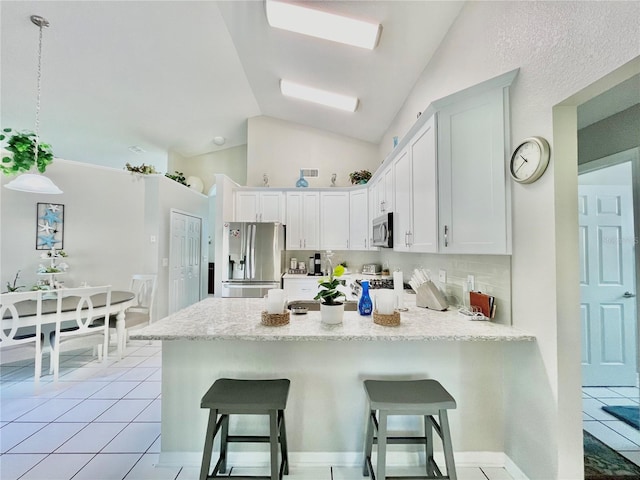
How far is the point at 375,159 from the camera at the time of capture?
4680 mm

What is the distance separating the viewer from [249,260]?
3.79 metres

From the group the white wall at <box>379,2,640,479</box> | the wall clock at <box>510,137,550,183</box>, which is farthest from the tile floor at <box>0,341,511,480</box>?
the wall clock at <box>510,137,550,183</box>

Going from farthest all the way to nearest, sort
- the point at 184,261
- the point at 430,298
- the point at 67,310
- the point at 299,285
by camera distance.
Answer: the point at 184,261, the point at 299,285, the point at 67,310, the point at 430,298

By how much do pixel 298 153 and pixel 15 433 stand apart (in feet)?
14.5

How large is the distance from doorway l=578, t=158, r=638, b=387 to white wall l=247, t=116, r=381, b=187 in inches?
114

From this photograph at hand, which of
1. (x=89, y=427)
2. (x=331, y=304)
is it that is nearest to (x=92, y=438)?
(x=89, y=427)

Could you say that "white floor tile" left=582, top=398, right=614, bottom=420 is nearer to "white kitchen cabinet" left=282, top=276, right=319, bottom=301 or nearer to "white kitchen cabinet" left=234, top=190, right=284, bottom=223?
"white kitchen cabinet" left=282, top=276, right=319, bottom=301

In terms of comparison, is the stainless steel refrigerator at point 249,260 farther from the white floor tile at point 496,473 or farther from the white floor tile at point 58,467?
the white floor tile at point 496,473

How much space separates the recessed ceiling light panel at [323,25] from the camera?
2244 mm

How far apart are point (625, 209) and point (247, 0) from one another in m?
3.98

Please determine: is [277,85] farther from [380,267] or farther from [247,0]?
[380,267]

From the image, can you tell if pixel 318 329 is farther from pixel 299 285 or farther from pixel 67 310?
pixel 67 310

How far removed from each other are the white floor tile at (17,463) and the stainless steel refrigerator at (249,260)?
220cm

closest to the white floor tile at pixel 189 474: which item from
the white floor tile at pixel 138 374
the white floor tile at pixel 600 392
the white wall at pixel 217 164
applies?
the white floor tile at pixel 138 374
